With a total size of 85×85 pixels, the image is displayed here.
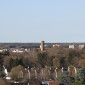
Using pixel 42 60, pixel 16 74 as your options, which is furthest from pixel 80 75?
pixel 42 60

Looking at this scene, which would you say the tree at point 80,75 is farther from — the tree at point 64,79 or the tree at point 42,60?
the tree at point 42,60

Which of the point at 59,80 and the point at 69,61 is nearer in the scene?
the point at 59,80

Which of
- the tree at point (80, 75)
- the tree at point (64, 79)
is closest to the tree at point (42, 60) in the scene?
the tree at point (80, 75)

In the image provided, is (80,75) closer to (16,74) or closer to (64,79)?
(64,79)

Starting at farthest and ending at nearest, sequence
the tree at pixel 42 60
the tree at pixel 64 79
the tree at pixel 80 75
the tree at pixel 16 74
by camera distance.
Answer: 1. the tree at pixel 42 60
2. the tree at pixel 16 74
3. the tree at pixel 80 75
4. the tree at pixel 64 79

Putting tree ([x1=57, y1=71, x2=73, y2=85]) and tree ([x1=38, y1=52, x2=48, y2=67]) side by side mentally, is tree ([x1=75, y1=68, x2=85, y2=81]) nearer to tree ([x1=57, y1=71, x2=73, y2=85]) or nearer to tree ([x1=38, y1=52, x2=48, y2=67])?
tree ([x1=57, y1=71, x2=73, y2=85])

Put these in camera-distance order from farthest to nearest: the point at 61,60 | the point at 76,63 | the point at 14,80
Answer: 1. the point at 61,60
2. the point at 76,63
3. the point at 14,80

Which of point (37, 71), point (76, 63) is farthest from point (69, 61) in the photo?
point (37, 71)

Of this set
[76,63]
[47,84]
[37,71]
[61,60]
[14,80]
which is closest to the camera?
[47,84]

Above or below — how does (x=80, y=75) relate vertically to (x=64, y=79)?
above

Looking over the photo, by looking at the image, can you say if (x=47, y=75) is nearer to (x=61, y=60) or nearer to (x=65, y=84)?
(x=65, y=84)

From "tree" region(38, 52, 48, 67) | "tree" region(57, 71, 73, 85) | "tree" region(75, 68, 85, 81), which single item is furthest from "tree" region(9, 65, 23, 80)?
"tree" region(38, 52, 48, 67)
